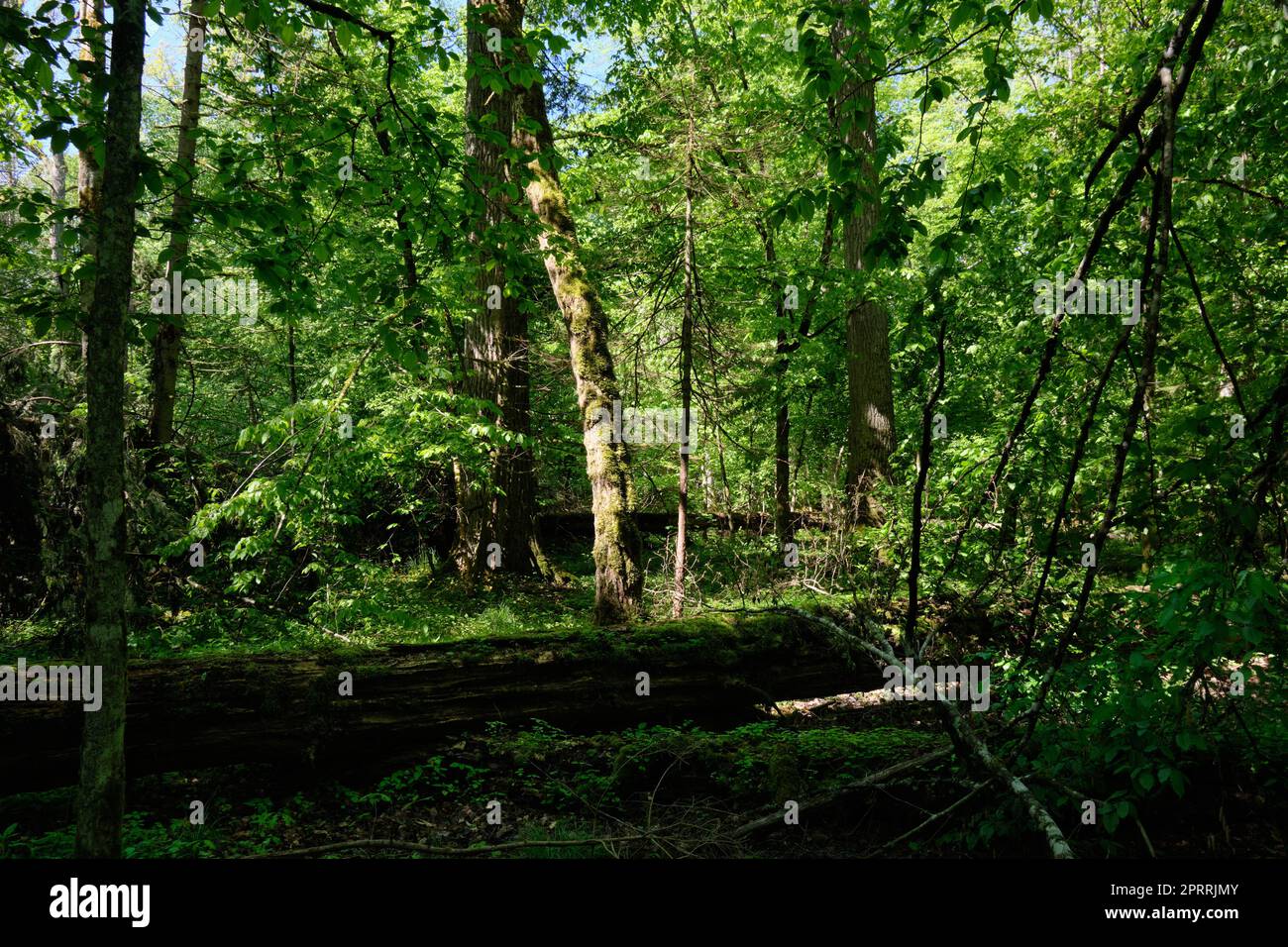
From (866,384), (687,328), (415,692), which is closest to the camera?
(415,692)

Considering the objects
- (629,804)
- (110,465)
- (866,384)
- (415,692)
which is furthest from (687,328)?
(110,465)

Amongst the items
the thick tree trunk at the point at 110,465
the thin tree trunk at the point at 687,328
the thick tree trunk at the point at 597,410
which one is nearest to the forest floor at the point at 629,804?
the thick tree trunk at the point at 110,465

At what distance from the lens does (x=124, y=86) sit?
273cm

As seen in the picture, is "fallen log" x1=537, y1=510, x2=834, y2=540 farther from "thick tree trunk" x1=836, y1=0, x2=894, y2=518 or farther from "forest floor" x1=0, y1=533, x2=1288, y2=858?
"forest floor" x1=0, y1=533, x2=1288, y2=858

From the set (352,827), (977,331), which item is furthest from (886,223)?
(352,827)

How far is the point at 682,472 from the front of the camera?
896cm

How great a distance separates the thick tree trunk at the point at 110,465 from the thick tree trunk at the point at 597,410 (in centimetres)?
499

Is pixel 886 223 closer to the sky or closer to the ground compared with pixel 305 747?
closer to the sky

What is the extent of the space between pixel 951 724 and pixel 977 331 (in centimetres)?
431

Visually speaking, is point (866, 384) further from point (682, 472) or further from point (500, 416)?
point (500, 416)

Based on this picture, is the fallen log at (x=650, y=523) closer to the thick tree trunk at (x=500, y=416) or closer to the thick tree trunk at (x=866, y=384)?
the thick tree trunk at (x=500, y=416)

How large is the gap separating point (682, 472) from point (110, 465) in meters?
6.76
